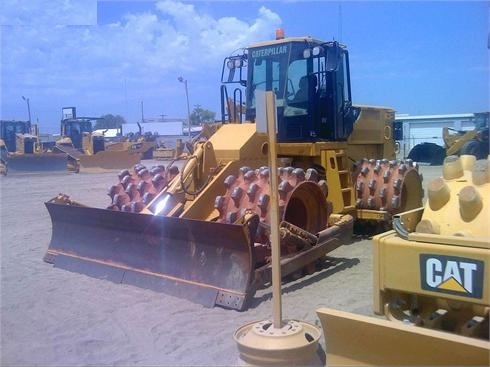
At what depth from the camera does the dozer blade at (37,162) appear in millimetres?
28844

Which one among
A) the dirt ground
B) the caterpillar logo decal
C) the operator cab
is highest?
the operator cab

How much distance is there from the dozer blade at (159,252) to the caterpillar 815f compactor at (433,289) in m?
2.01

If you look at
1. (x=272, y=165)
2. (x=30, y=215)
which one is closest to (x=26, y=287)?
(x=272, y=165)

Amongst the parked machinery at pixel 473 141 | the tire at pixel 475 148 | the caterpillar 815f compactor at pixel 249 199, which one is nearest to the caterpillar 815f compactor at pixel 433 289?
the caterpillar 815f compactor at pixel 249 199

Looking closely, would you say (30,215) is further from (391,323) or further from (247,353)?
(391,323)

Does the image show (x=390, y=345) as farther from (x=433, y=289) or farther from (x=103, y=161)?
(x=103, y=161)

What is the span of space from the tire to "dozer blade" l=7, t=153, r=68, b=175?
67.4 feet

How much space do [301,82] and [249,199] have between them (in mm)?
2750

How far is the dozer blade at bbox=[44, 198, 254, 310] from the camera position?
5.19m

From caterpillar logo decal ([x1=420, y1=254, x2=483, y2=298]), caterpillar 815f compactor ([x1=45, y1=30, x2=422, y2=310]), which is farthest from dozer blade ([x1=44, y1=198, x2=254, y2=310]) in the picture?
caterpillar logo decal ([x1=420, y1=254, x2=483, y2=298])

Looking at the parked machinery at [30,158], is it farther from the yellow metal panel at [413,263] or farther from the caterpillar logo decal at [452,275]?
the caterpillar logo decal at [452,275]

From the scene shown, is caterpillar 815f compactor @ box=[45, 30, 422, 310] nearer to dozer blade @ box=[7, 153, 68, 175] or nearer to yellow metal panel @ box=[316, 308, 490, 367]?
yellow metal panel @ box=[316, 308, 490, 367]

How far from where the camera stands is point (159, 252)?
5793mm

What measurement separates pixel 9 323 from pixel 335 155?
16.1ft
